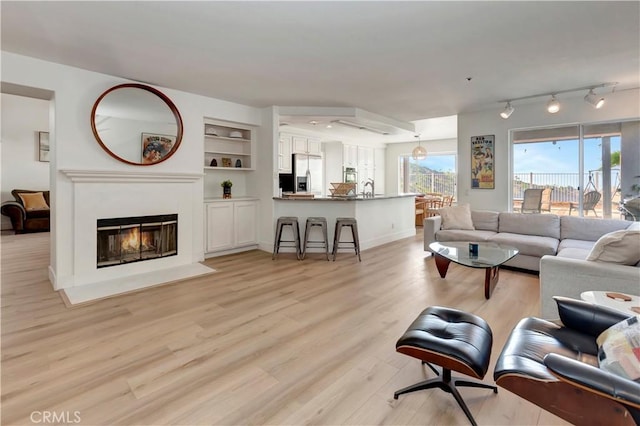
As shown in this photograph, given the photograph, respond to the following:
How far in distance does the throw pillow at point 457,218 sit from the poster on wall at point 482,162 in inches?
32.7

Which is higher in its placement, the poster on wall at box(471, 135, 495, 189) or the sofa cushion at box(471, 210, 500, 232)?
the poster on wall at box(471, 135, 495, 189)

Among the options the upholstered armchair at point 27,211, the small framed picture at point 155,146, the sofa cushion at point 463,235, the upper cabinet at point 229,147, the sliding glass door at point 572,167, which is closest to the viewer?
the small framed picture at point 155,146

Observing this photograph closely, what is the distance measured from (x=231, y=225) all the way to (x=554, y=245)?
→ 469cm

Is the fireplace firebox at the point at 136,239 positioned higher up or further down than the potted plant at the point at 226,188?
further down

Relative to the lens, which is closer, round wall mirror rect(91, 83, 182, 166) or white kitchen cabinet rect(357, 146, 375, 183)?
round wall mirror rect(91, 83, 182, 166)

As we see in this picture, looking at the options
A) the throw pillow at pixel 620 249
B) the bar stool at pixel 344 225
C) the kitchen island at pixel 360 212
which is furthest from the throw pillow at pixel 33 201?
the throw pillow at pixel 620 249

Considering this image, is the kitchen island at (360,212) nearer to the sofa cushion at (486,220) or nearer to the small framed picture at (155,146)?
the sofa cushion at (486,220)

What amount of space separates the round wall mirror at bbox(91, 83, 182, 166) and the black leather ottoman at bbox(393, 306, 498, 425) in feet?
13.0

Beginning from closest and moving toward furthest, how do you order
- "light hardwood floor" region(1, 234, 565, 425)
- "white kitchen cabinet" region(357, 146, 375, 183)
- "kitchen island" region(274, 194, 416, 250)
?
"light hardwood floor" region(1, 234, 565, 425), "kitchen island" region(274, 194, 416, 250), "white kitchen cabinet" region(357, 146, 375, 183)

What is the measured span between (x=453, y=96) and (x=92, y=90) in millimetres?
4809

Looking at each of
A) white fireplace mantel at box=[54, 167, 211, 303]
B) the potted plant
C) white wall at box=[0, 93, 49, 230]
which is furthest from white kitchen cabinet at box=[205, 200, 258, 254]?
white wall at box=[0, 93, 49, 230]

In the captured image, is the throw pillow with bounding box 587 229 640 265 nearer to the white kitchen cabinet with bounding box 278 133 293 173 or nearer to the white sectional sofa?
the white sectional sofa

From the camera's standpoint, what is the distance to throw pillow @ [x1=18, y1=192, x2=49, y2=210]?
722 cm

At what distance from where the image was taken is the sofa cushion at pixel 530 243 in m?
4.00
